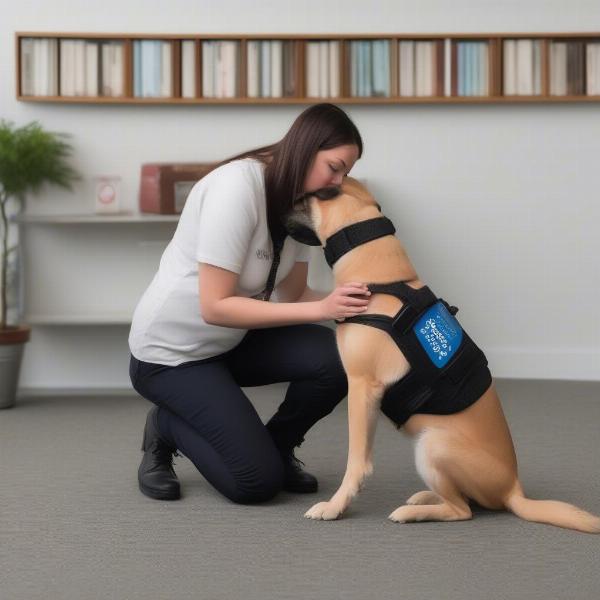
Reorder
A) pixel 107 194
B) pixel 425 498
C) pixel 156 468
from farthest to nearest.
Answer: pixel 107 194, pixel 156 468, pixel 425 498

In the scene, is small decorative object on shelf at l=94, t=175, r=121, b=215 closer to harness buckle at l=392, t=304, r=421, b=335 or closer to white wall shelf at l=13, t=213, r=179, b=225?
white wall shelf at l=13, t=213, r=179, b=225

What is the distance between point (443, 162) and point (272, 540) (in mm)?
2608

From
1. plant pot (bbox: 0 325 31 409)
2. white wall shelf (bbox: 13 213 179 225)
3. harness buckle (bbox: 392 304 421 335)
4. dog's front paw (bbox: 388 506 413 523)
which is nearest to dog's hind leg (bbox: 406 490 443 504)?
dog's front paw (bbox: 388 506 413 523)

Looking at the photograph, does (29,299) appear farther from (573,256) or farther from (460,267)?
(573,256)

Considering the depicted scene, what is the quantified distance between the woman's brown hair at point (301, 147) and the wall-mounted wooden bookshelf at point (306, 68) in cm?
200

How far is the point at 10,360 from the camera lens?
3.99 meters

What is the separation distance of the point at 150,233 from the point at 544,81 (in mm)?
1851

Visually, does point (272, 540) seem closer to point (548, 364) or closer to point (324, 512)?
point (324, 512)

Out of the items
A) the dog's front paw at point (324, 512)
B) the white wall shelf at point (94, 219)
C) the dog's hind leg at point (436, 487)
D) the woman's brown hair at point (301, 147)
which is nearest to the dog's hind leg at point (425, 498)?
the dog's hind leg at point (436, 487)

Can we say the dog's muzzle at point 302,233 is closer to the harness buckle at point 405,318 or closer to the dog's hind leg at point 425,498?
the harness buckle at point 405,318

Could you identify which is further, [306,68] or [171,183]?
[306,68]

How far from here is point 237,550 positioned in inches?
85.4

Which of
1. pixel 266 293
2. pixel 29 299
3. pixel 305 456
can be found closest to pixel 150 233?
pixel 29 299

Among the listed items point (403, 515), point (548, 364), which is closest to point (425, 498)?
point (403, 515)
